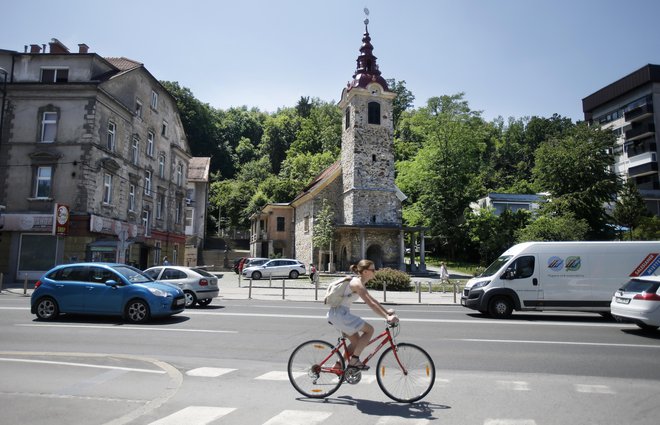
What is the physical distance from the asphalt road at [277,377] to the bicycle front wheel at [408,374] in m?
0.17

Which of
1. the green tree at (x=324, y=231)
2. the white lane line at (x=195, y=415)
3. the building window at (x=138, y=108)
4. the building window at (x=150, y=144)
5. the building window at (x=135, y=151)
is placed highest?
the building window at (x=138, y=108)

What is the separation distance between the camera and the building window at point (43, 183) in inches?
1029

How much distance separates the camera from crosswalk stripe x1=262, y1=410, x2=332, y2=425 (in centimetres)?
462

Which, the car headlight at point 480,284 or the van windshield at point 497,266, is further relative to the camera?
the van windshield at point 497,266

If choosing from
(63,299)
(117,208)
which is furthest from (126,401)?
(117,208)

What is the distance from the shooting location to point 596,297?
13.9m

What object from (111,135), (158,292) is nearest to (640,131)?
(111,135)

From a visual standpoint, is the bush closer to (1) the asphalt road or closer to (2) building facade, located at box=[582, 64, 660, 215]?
(1) the asphalt road

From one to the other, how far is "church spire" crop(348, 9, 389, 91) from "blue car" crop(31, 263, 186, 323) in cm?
3480

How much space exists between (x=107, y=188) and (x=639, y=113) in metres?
66.2

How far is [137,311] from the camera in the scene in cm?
1184

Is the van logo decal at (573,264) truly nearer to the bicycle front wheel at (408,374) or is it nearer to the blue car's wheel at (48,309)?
the bicycle front wheel at (408,374)

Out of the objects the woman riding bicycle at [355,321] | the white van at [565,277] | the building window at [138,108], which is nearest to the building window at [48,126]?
the building window at [138,108]

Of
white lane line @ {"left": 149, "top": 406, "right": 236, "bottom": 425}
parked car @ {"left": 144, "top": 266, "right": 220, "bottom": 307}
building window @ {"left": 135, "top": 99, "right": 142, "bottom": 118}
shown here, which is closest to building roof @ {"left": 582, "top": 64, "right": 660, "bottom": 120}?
building window @ {"left": 135, "top": 99, "right": 142, "bottom": 118}
